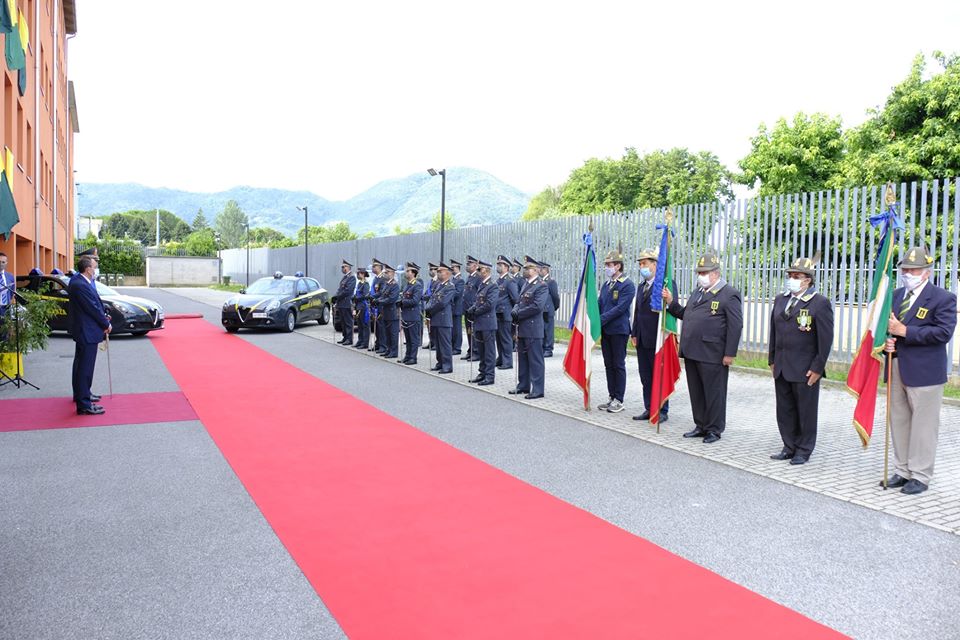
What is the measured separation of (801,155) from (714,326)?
1011 inches

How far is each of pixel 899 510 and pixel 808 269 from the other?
2342 millimetres

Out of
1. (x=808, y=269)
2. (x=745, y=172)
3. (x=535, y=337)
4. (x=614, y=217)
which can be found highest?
(x=745, y=172)

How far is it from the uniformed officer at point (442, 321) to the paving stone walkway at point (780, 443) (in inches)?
26.1

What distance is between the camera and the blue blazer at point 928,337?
5836 millimetres

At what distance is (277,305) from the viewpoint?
2075 cm

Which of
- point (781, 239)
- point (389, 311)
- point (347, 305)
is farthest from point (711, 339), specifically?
point (347, 305)

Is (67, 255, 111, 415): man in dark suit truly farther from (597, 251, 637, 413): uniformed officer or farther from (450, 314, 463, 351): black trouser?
(450, 314, 463, 351): black trouser

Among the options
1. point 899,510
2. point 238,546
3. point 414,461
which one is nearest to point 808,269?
point 899,510

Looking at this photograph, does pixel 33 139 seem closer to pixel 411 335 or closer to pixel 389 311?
pixel 389 311

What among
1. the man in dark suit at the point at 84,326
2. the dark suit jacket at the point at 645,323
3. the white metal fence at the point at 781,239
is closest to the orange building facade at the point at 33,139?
the man in dark suit at the point at 84,326

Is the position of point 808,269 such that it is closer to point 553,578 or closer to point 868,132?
point 553,578

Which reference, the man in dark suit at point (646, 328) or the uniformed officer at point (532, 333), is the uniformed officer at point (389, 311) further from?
the man in dark suit at point (646, 328)

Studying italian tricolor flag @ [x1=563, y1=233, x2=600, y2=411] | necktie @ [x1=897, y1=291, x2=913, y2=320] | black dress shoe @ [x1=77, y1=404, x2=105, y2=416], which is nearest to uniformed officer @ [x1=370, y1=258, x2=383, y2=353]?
italian tricolor flag @ [x1=563, y1=233, x2=600, y2=411]

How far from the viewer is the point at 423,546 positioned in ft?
15.3
